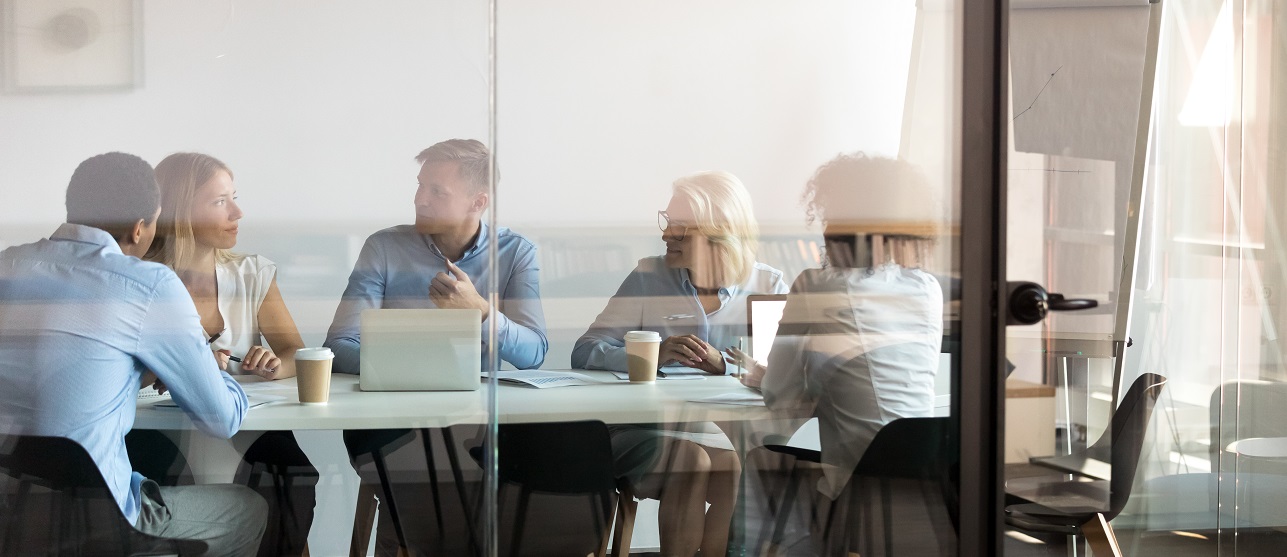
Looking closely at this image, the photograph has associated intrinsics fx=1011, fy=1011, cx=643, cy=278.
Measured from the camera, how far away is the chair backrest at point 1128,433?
2.23 metres

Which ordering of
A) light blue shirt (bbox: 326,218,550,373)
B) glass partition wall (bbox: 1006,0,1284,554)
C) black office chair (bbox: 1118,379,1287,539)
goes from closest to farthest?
light blue shirt (bbox: 326,218,550,373), glass partition wall (bbox: 1006,0,1284,554), black office chair (bbox: 1118,379,1287,539)

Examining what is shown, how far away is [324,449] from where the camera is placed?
1896 millimetres

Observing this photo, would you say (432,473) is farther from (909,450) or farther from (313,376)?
(909,450)

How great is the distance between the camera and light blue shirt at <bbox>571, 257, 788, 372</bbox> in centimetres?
196

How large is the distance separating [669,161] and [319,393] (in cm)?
80

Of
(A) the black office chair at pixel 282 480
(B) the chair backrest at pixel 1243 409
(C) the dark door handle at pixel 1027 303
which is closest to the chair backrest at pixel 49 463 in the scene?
(A) the black office chair at pixel 282 480

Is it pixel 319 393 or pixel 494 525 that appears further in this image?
pixel 494 525

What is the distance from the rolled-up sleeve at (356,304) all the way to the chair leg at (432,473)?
7.2 inches

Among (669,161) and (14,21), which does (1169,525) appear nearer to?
(669,161)

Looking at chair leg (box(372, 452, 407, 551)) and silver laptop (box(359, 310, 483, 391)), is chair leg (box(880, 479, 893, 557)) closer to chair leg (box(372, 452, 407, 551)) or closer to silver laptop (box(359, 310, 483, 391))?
silver laptop (box(359, 310, 483, 391))

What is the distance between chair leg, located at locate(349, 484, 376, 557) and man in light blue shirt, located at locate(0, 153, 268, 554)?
29cm

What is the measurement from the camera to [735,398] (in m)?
2.02

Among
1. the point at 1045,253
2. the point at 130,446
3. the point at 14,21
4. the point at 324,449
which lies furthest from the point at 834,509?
the point at 14,21

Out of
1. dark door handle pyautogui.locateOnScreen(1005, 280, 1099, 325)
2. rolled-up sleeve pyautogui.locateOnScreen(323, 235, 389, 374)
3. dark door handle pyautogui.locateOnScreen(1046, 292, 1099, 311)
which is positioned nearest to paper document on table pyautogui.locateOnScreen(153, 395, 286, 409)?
rolled-up sleeve pyautogui.locateOnScreen(323, 235, 389, 374)
